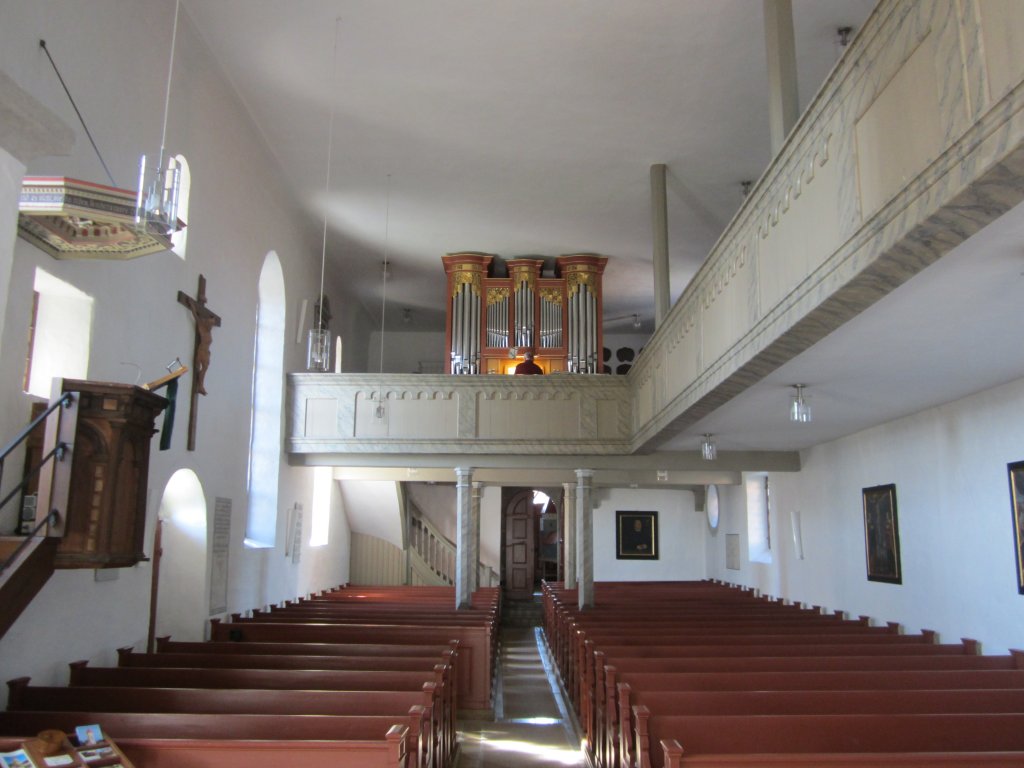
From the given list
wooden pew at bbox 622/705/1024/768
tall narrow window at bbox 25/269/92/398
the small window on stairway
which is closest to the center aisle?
wooden pew at bbox 622/705/1024/768

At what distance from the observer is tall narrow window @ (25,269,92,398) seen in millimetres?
6781

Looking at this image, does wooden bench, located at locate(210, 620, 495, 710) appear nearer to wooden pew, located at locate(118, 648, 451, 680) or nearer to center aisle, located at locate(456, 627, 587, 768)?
center aisle, located at locate(456, 627, 587, 768)

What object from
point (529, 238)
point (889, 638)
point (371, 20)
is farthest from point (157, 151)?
point (889, 638)

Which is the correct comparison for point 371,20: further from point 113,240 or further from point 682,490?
point 682,490

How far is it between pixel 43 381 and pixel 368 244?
9.02 meters

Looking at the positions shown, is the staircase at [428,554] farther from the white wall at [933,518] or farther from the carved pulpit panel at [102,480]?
the carved pulpit panel at [102,480]

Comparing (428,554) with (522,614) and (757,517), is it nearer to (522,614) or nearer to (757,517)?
(522,614)

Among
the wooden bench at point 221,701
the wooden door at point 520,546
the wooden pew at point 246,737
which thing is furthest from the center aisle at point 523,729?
the wooden door at point 520,546

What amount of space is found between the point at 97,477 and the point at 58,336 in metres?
1.92

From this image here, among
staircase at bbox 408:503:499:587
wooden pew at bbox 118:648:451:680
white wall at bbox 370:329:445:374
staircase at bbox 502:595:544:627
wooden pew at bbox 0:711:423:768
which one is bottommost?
staircase at bbox 502:595:544:627

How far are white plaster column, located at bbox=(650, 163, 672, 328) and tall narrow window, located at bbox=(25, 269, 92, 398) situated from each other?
19.7ft

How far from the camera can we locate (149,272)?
27.0 ft

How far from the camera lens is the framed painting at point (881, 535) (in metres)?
9.87

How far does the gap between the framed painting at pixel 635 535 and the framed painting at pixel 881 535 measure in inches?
370
